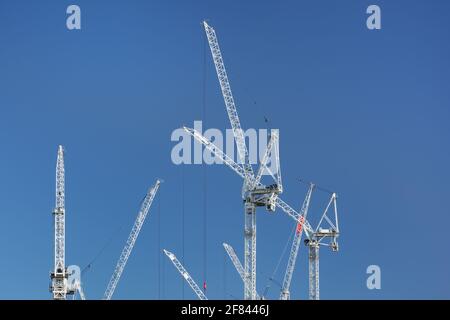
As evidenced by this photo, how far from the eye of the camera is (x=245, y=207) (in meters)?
176

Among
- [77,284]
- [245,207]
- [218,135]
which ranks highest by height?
[218,135]

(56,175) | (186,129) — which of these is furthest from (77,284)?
(186,129)

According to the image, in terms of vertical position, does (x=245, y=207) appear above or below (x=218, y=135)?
below
